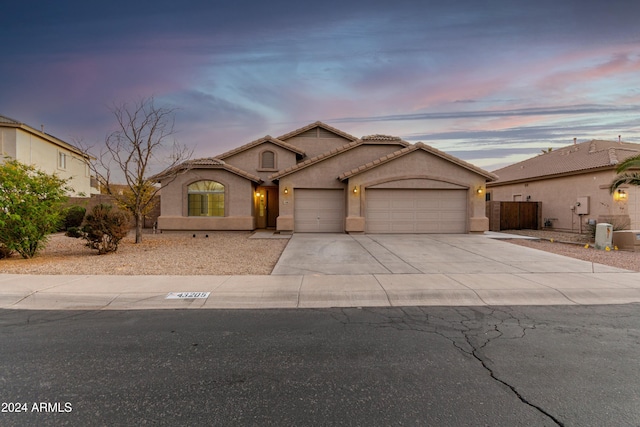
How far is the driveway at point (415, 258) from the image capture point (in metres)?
8.73

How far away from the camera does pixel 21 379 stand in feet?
10.7

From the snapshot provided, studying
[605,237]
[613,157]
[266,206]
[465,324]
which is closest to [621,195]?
[613,157]

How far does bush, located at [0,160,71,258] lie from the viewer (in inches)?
388

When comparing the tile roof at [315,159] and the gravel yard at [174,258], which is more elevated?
the tile roof at [315,159]

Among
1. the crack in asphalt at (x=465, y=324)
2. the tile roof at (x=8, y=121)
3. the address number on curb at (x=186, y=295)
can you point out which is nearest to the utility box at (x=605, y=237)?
the crack in asphalt at (x=465, y=324)

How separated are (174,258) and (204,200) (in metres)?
8.80

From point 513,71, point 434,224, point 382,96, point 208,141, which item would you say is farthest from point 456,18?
point 208,141

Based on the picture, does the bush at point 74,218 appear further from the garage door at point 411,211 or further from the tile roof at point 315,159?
the garage door at point 411,211

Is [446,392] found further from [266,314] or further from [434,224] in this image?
[434,224]

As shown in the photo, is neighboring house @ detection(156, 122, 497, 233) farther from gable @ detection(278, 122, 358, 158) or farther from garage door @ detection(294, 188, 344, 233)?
gable @ detection(278, 122, 358, 158)

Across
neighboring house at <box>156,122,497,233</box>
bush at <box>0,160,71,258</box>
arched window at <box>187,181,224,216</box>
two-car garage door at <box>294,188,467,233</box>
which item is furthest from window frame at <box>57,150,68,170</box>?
two-car garage door at <box>294,188,467,233</box>

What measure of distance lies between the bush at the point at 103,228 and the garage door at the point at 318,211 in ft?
29.3

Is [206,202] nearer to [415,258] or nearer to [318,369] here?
[415,258]

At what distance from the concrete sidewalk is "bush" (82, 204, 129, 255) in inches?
127
